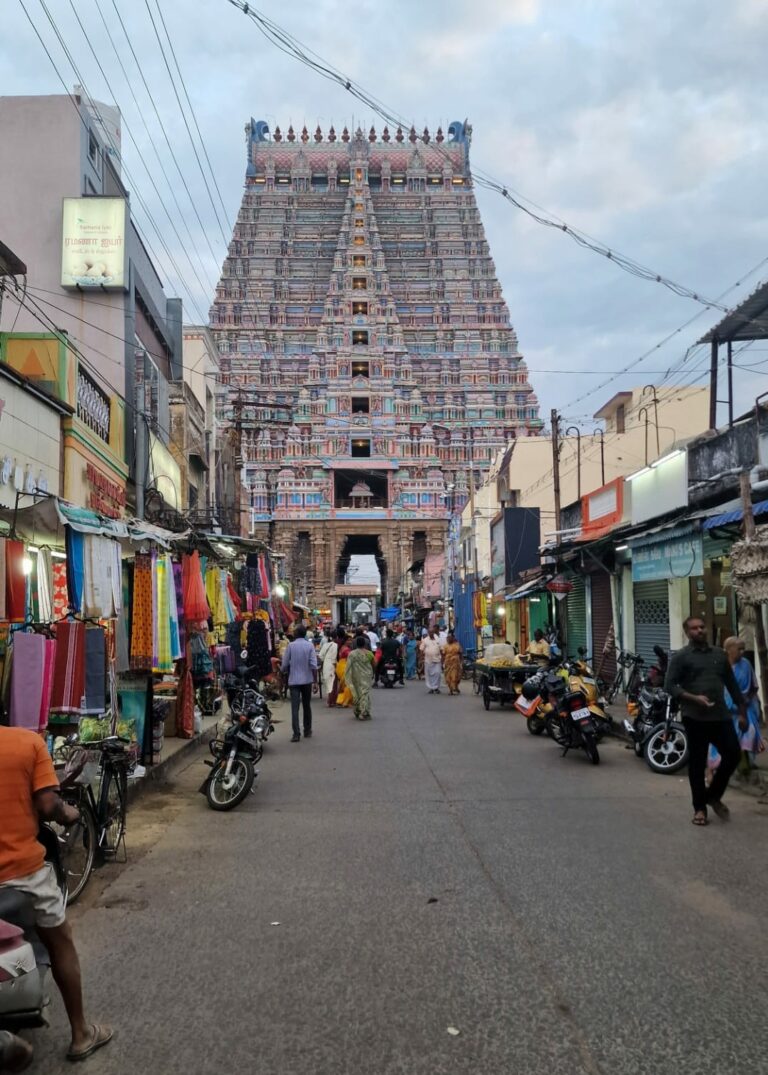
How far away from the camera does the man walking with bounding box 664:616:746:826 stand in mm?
7195

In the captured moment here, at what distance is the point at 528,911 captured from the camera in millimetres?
4883

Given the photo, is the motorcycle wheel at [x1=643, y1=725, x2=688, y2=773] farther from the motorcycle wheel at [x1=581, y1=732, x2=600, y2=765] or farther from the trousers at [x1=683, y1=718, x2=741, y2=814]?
the trousers at [x1=683, y1=718, x2=741, y2=814]

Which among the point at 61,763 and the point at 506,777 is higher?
the point at 61,763

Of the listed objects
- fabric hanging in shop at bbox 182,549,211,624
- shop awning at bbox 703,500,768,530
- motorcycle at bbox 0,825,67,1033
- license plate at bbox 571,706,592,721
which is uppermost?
shop awning at bbox 703,500,768,530

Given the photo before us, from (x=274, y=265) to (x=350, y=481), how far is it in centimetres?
2145

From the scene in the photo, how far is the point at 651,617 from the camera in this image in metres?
17.5

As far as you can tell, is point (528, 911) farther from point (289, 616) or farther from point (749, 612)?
point (289, 616)

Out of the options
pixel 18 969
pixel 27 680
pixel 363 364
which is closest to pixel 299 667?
pixel 27 680

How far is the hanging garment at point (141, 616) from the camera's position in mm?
9711

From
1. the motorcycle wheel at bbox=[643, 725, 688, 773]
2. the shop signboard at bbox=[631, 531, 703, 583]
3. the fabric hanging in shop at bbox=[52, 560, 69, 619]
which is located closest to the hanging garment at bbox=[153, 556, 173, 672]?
the fabric hanging in shop at bbox=[52, 560, 69, 619]

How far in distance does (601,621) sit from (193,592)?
39.7 feet

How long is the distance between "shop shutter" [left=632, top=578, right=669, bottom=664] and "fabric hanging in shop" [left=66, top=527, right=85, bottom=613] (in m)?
11.4

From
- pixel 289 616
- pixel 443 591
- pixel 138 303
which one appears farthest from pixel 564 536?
pixel 443 591

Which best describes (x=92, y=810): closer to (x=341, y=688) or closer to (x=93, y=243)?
(x=341, y=688)
